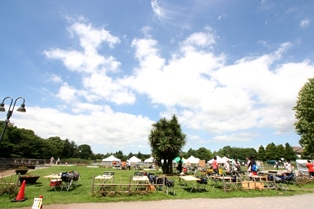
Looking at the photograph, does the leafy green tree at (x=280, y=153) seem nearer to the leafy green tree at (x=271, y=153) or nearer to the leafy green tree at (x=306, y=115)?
the leafy green tree at (x=271, y=153)

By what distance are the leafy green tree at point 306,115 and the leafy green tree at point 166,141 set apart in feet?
49.7

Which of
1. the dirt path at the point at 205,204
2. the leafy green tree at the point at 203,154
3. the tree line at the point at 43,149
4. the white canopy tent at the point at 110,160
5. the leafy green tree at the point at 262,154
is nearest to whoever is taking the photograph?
the dirt path at the point at 205,204

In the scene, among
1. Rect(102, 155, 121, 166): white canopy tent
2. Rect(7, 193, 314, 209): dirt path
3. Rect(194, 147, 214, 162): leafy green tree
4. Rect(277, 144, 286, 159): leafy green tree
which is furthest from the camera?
Rect(194, 147, 214, 162): leafy green tree

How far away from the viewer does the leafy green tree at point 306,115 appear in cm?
2577

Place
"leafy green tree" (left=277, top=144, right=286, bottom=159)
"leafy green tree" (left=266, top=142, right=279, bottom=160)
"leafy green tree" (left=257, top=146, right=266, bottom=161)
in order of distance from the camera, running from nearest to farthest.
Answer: "leafy green tree" (left=277, top=144, right=286, bottom=159), "leafy green tree" (left=266, top=142, right=279, bottom=160), "leafy green tree" (left=257, top=146, right=266, bottom=161)

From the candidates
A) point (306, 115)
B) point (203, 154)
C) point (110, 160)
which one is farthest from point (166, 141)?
point (203, 154)

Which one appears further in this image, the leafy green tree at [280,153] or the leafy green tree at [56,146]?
the leafy green tree at [280,153]

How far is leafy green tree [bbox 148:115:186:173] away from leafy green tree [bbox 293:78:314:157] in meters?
15.1

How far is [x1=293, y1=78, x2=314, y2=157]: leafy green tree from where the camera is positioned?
25.8 metres

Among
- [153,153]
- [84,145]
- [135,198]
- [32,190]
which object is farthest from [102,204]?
[84,145]

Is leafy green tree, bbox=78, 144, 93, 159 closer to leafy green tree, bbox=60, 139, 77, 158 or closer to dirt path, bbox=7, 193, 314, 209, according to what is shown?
leafy green tree, bbox=60, 139, 77, 158

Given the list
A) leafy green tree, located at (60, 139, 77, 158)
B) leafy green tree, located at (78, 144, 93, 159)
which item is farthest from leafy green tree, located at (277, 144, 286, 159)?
leafy green tree, located at (78, 144, 93, 159)

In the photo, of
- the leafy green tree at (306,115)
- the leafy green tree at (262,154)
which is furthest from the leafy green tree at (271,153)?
the leafy green tree at (306,115)

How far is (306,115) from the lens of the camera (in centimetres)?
2666
